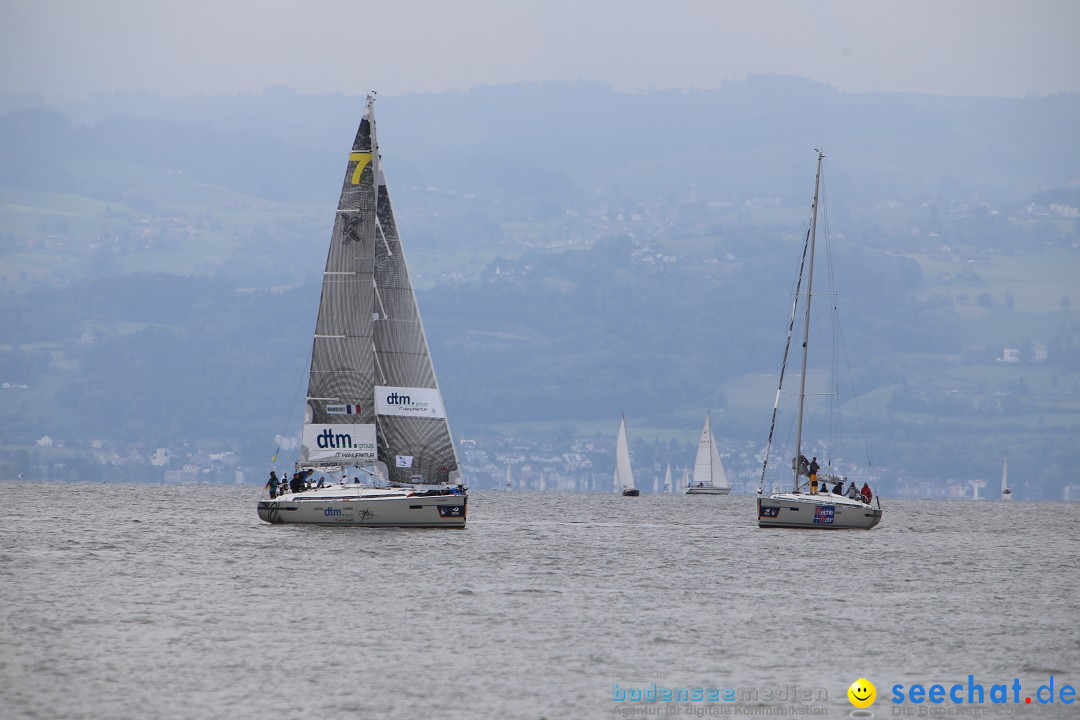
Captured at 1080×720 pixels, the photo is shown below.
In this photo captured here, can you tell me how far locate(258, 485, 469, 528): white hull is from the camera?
56656 mm

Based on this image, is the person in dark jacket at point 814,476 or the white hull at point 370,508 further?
the person in dark jacket at point 814,476

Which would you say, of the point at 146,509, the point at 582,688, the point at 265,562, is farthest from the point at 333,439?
the point at 146,509

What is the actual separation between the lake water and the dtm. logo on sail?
3064 millimetres

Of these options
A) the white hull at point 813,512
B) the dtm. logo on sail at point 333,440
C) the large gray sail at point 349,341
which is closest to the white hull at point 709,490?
the white hull at point 813,512

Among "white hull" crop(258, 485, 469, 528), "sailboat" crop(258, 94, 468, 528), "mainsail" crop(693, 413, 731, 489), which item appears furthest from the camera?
"mainsail" crop(693, 413, 731, 489)

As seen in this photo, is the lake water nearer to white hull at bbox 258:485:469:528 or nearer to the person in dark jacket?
white hull at bbox 258:485:469:528

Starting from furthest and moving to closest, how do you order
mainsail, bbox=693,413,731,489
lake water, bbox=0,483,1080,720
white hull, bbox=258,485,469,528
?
mainsail, bbox=693,413,731,489 < white hull, bbox=258,485,469,528 < lake water, bbox=0,483,1080,720

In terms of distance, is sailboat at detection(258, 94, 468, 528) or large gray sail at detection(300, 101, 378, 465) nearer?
sailboat at detection(258, 94, 468, 528)

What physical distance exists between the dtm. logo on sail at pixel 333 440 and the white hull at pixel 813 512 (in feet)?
72.0

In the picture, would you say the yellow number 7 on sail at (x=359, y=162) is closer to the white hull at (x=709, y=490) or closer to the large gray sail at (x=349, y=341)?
the large gray sail at (x=349, y=341)

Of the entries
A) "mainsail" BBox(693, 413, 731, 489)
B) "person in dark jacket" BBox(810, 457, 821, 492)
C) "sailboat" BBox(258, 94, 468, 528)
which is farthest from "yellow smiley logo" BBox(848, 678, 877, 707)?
"mainsail" BBox(693, 413, 731, 489)

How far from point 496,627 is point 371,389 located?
2085 cm

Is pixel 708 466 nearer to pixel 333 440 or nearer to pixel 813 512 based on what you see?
pixel 813 512

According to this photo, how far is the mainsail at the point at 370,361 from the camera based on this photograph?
→ 188 feet
